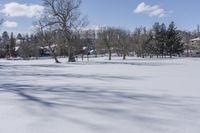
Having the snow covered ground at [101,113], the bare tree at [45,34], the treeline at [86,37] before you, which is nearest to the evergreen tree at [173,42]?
the treeline at [86,37]

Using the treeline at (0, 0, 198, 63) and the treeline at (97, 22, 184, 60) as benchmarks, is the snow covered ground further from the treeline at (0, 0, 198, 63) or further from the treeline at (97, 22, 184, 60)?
the treeline at (97, 22, 184, 60)

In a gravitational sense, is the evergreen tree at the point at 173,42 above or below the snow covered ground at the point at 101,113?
above

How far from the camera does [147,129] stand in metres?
6.38

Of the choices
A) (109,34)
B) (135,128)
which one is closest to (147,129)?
(135,128)

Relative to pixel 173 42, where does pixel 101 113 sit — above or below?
below

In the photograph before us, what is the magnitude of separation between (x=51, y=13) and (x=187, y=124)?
4565 centimetres

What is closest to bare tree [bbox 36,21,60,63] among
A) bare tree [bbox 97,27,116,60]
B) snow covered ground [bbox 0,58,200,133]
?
bare tree [bbox 97,27,116,60]

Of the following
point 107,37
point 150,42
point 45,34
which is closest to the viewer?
point 45,34

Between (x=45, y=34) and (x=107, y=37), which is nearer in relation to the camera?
(x=45, y=34)

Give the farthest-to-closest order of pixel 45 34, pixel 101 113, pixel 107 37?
pixel 107 37 < pixel 45 34 < pixel 101 113

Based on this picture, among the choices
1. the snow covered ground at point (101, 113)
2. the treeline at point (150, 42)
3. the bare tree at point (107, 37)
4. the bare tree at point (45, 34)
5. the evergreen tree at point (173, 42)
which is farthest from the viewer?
the evergreen tree at point (173, 42)

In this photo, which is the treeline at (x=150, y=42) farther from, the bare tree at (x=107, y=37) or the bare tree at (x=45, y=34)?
the bare tree at (x=45, y=34)

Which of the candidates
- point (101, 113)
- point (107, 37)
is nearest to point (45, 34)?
point (107, 37)

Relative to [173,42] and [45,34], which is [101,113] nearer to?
[45,34]
